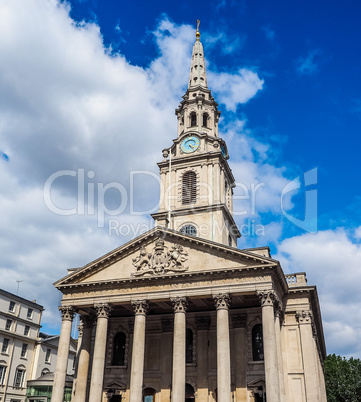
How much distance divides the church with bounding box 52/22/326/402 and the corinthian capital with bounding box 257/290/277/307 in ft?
0.23


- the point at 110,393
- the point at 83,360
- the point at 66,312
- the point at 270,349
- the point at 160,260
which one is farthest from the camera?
the point at 110,393

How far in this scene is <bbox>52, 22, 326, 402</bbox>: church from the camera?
103 feet

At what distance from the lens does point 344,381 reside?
55281mm

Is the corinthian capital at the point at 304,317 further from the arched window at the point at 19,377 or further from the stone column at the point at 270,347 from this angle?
the arched window at the point at 19,377

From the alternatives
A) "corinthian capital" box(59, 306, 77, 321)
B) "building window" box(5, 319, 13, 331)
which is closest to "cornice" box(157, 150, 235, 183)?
"corinthian capital" box(59, 306, 77, 321)

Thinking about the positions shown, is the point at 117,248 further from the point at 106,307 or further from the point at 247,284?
the point at 247,284

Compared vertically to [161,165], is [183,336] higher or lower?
lower

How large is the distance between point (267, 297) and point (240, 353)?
6742 millimetres

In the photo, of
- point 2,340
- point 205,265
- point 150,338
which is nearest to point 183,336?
point 205,265

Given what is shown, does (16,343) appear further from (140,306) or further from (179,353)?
(179,353)

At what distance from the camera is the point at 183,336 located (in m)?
31.8

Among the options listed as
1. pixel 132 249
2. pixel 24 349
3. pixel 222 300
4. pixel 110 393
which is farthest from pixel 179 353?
pixel 24 349

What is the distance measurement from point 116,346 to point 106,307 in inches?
250

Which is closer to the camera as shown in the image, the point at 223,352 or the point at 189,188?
the point at 223,352
